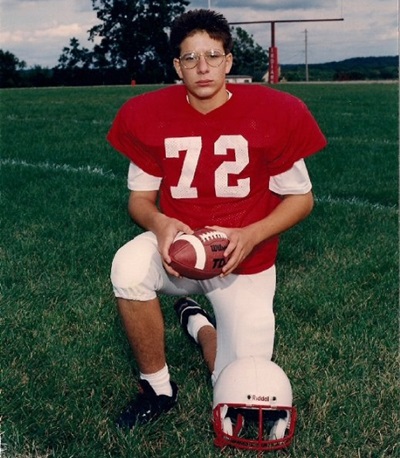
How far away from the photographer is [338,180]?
7.26 metres

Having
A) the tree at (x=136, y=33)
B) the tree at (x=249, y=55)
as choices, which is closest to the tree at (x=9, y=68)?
the tree at (x=136, y=33)

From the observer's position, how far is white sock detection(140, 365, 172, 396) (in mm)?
2861

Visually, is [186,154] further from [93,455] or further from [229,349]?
[93,455]

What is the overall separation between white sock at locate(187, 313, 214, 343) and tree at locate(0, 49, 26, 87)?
4604cm

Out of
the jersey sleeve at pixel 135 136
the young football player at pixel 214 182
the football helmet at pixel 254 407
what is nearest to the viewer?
the football helmet at pixel 254 407

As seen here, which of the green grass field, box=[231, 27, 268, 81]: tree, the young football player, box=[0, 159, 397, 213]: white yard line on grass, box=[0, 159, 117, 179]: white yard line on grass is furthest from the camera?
box=[231, 27, 268, 81]: tree

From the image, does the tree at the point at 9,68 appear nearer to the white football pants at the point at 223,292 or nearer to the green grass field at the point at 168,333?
the green grass field at the point at 168,333

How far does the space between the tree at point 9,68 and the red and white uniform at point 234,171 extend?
4633 cm

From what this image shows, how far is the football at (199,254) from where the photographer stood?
263 cm

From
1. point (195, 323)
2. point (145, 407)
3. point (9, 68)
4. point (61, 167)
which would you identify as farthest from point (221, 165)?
point (9, 68)

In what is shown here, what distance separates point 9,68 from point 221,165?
48.9 metres

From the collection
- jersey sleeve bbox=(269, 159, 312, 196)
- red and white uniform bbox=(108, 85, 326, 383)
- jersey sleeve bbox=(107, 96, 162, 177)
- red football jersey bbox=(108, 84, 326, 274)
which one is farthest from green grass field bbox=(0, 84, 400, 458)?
jersey sleeve bbox=(107, 96, 162, 177)

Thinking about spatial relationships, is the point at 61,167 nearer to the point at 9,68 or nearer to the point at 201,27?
the point at 201,27

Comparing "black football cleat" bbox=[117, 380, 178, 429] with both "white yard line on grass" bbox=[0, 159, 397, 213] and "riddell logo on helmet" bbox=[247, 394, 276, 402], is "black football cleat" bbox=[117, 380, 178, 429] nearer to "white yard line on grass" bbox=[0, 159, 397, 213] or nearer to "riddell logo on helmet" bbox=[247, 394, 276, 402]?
"riddell logo on helmet" bbox=[247, 394, 276, 402]
